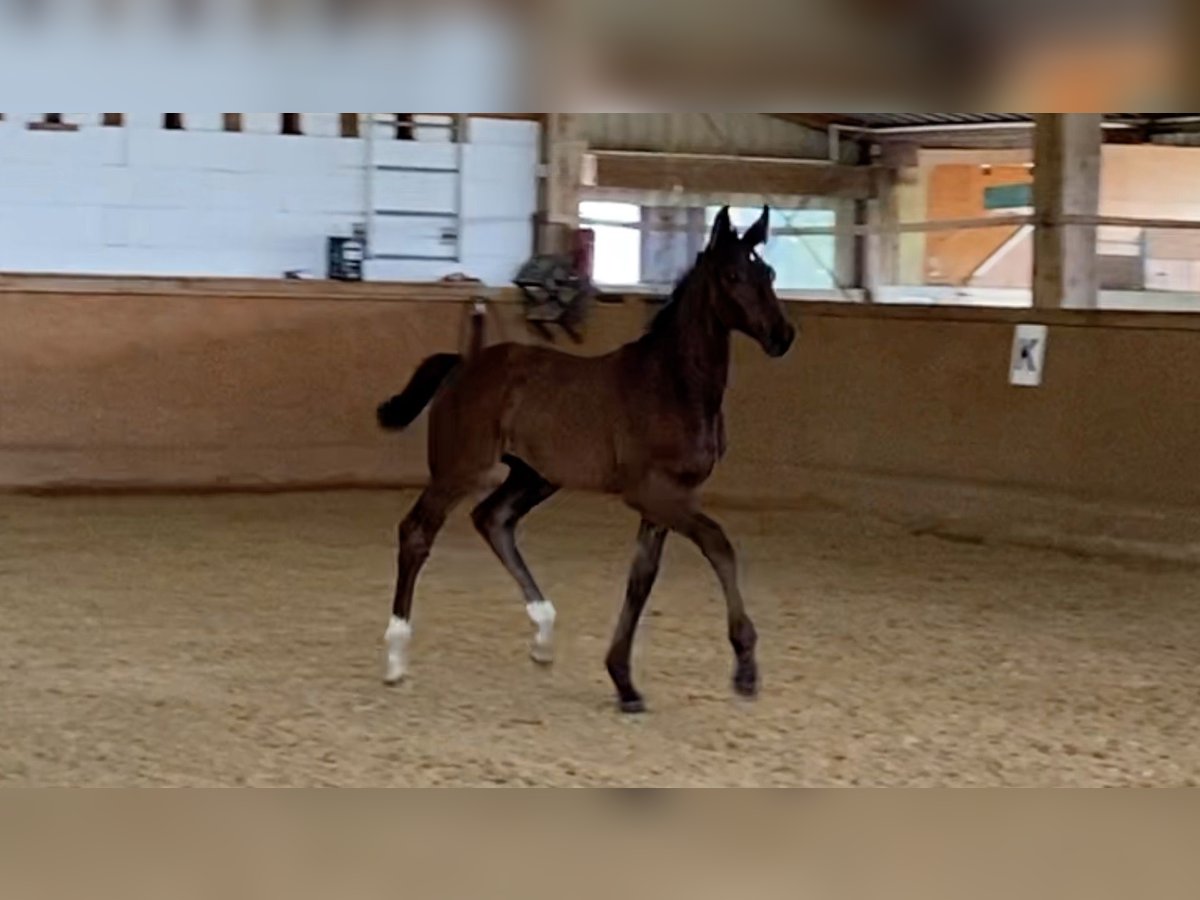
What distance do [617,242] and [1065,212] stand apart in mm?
4543

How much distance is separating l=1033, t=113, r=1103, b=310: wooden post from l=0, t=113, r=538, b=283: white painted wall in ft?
8.53

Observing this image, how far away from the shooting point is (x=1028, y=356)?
5.59 m

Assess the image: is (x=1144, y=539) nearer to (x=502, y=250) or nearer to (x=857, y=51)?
(x=502, y=250)

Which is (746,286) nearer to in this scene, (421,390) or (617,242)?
(421,390)

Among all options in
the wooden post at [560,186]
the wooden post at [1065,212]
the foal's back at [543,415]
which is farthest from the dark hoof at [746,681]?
the wooden post at [560,186]

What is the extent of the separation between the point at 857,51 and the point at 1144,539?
4791 millimetres

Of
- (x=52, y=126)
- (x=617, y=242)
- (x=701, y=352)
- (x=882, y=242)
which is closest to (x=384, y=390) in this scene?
(x=52, y=126)

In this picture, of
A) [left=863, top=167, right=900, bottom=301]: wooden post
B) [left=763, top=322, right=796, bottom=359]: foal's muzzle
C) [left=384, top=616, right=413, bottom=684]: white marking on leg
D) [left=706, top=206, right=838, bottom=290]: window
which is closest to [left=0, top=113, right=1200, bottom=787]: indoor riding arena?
[left=384, top=616, right=413, bottom=684]: white marking on leg

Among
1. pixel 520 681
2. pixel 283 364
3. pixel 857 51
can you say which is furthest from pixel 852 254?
pixel 857 51

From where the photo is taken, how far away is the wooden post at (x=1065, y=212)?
5805 mm

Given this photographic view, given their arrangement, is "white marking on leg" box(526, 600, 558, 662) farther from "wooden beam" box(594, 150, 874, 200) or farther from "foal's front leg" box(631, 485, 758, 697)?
"wooden beam" box(594, 150, 874, 200)

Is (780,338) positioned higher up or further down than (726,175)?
further down

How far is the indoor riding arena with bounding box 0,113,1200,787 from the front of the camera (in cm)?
292

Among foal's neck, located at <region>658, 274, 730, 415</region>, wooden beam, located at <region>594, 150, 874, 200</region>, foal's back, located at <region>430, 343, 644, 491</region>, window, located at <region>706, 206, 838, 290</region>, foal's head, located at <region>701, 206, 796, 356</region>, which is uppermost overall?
wooden beam, located at <region>594, 150, 874, 200</region>
